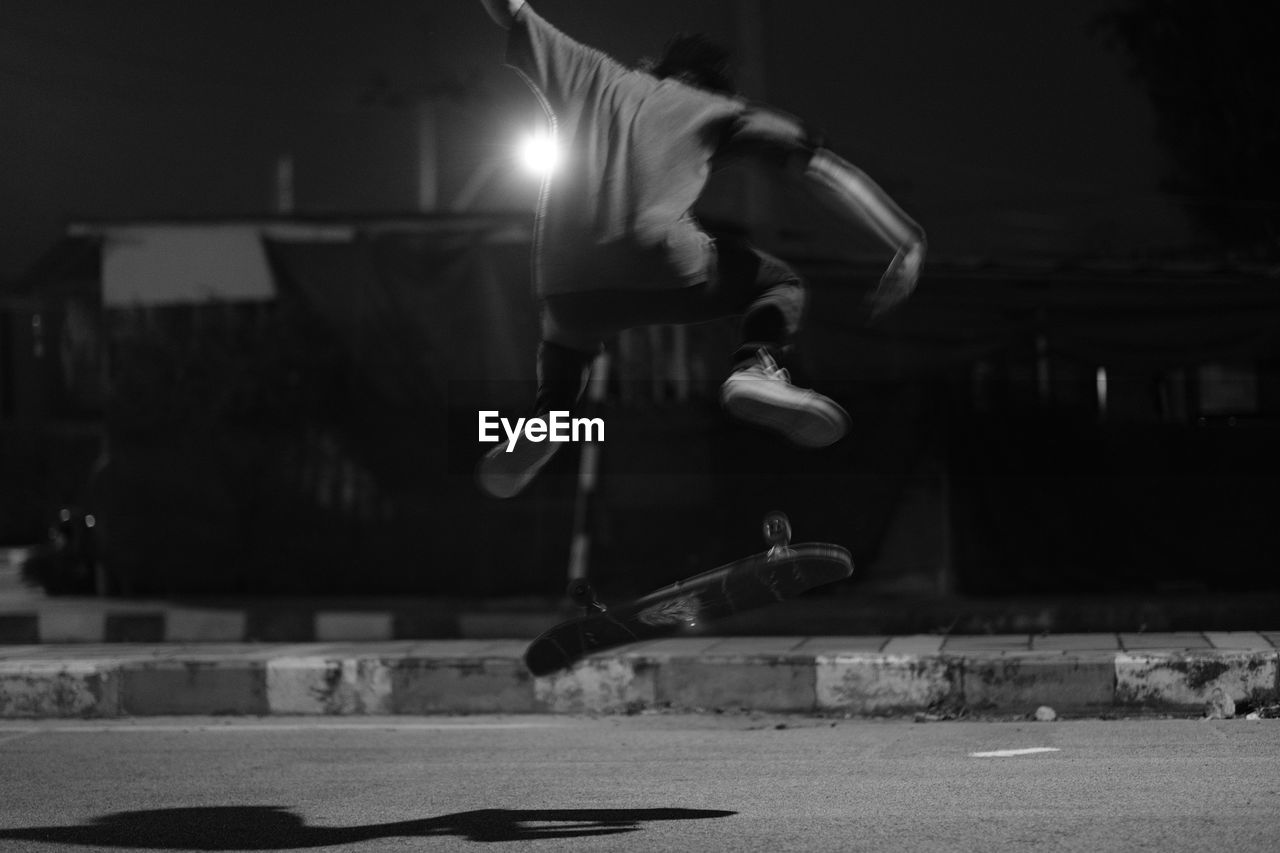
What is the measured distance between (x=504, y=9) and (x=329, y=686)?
16.0 ft

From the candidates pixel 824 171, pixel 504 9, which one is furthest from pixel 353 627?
pixel 824 171

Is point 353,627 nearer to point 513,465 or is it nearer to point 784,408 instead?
point 513,465

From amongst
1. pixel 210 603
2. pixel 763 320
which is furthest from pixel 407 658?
pixel 763 320

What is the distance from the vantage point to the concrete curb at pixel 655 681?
7.08 m

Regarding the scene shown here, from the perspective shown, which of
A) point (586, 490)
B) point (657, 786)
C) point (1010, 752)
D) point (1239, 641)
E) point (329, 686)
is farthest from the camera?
point (586, 490)

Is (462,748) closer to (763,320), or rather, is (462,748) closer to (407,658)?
(407,658)

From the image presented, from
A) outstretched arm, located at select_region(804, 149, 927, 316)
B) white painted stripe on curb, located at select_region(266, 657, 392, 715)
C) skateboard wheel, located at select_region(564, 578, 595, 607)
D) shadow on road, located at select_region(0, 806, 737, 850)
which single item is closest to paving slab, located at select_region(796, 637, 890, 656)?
white painted stripe on curb, located at select_region(266, 657, 392, 715)

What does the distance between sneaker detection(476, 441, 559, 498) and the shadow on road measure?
1275 millimetres

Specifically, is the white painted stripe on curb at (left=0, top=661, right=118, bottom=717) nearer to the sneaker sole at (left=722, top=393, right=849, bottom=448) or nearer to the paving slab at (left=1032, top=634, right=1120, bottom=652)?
the paving slab at (left=1032, top=634, right=1120, bottom=652)

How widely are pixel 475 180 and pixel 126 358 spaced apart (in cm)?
616

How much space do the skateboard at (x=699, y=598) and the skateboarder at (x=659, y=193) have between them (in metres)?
0.28

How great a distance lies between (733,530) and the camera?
34.4ft

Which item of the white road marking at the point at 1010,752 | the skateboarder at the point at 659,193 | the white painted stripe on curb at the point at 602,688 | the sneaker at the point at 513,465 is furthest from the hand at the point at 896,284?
the white painted stripe on curb at the point at 602,688

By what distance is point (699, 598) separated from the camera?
157 inches
